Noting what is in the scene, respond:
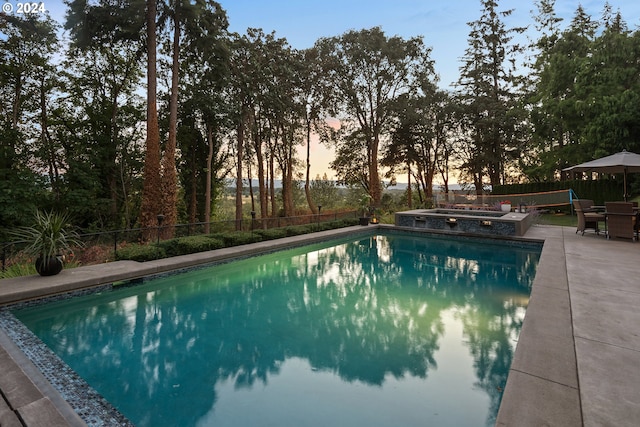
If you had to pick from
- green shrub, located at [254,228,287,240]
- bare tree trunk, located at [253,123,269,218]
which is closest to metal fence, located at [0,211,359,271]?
green shrub, located at [254,228,287,240]

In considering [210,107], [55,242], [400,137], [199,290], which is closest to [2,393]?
[199,290]

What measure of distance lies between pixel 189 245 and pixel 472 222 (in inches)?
418

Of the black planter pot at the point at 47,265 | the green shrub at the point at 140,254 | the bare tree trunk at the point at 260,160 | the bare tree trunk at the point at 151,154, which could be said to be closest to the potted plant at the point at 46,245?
the black planter pot at the point at 47,265

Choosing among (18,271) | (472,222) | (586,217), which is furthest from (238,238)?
(586,217)

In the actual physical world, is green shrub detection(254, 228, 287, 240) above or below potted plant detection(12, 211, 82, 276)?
below

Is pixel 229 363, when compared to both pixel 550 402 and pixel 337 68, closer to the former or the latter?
pixel 550 402

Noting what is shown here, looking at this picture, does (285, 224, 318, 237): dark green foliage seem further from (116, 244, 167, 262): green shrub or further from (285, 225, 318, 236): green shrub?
(116, 244, 167, 262): green shrub

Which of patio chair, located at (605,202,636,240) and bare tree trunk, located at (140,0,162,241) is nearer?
patio chair, located at (605,202,636,240)

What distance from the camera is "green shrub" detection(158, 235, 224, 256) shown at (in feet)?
28.1

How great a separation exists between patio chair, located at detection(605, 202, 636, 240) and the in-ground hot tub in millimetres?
2678

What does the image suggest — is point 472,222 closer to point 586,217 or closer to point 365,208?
point 586,217

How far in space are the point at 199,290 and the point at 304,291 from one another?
2.23 m

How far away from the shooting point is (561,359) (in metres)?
2.86

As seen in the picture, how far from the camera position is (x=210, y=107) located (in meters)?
16.1
